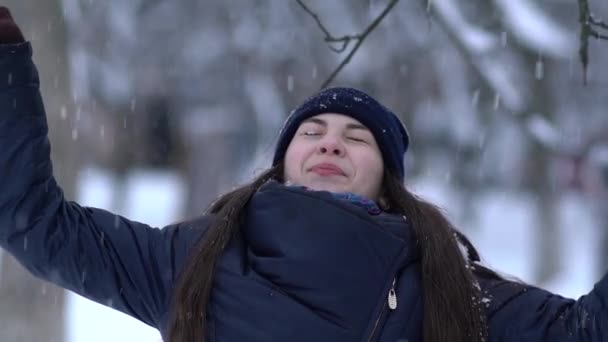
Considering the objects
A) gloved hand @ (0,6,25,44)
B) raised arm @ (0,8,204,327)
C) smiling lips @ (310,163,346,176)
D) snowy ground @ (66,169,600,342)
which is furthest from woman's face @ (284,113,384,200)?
snowy ground @ (66,169,600,342)

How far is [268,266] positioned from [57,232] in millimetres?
529

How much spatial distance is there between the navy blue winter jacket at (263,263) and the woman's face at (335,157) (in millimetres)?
167

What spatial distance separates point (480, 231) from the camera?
19.0m

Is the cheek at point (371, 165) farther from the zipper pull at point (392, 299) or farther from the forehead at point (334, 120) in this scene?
the zipper pull at point (392, 299)

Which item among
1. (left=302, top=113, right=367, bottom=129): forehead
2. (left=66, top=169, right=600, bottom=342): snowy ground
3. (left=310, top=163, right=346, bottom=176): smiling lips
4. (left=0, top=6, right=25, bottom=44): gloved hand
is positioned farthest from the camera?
(left=66, top=169, right=600, bottom=342): snowy ground

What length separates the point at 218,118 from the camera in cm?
1426

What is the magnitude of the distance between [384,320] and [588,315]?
50 centimetres

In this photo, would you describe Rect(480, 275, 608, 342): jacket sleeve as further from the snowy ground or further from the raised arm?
the snowy ground

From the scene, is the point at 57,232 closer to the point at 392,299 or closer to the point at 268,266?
the point at 268,266

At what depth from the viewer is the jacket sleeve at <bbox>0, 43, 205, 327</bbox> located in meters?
2.57

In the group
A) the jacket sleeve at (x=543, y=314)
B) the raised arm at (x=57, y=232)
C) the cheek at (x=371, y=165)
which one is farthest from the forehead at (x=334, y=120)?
the jacket sleeve at (x=543, y=314)

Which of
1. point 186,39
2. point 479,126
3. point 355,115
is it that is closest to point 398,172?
point 355,115

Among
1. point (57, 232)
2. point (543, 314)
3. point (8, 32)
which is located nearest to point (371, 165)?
point (543, 314)

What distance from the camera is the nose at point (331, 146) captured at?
2.86 m
